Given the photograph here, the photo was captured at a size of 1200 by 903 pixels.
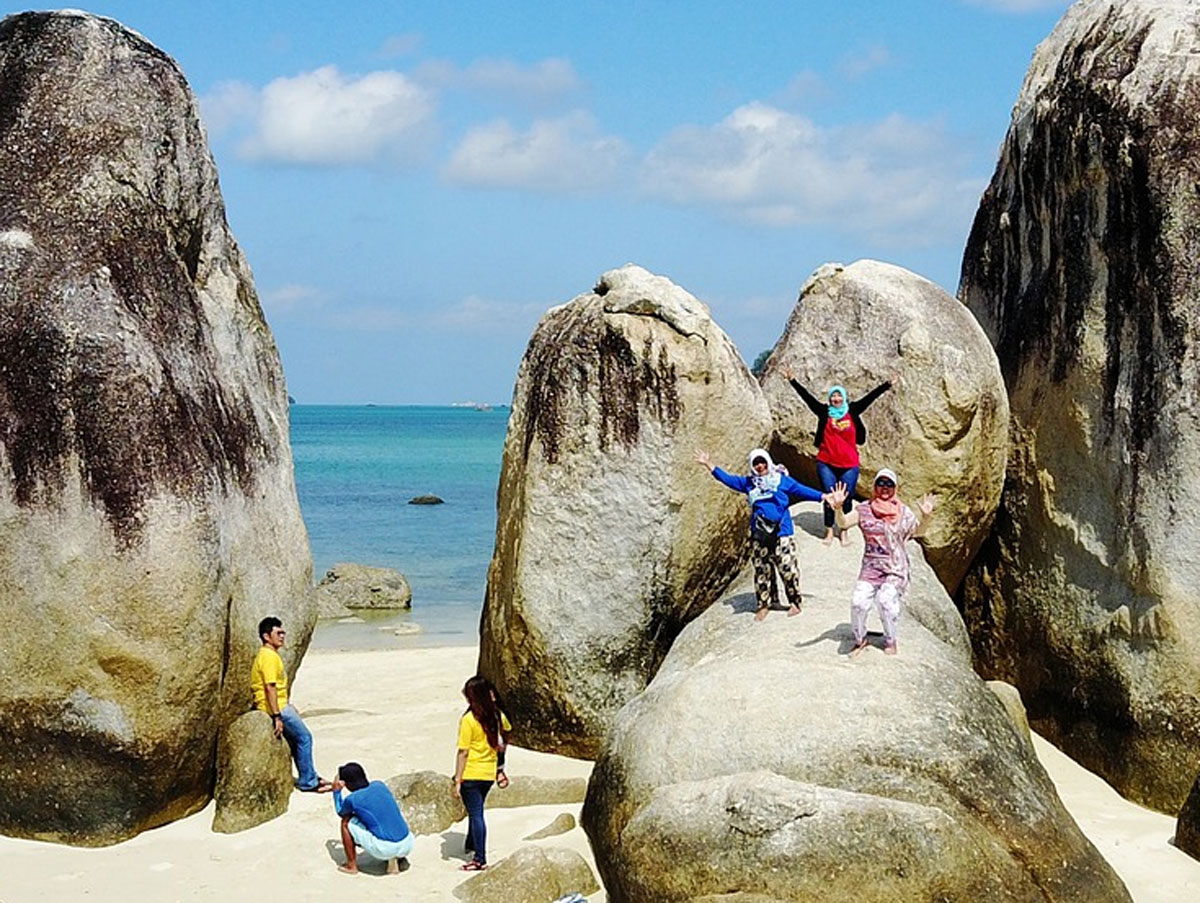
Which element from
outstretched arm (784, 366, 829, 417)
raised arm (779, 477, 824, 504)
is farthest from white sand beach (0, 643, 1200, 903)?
outstretched arm (784, 366, 829, 417)

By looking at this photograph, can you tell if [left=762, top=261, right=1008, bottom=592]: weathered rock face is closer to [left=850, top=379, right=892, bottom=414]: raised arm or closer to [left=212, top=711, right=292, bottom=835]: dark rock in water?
[left=850, top=379, right=892, bottom=414]: raised arm

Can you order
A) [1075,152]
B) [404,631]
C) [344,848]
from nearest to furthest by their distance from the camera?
[344,848] → [1075,152] → [404,631]

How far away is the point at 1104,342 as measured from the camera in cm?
1164

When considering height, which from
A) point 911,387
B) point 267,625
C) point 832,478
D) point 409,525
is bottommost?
point 409,525

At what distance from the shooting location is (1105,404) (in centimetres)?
1159

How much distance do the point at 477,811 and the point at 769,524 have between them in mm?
2831

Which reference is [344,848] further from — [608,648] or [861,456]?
[861,456]

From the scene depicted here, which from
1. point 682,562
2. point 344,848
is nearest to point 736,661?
point 682,562

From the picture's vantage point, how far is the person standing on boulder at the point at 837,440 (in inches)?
461

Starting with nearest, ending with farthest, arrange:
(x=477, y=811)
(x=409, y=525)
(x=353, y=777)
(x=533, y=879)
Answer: (x=533, y=879) < (x=477, y=811) < (x=353, y=777) < (x=409, y=525)

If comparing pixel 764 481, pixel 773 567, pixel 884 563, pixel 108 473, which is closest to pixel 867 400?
pixel 764 481

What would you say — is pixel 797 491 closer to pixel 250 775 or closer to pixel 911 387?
pixel 911 387

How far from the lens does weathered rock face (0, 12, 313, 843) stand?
9508mm

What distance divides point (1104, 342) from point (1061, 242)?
1049 millimetres
